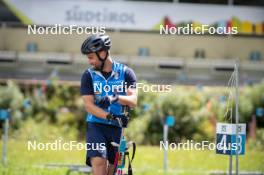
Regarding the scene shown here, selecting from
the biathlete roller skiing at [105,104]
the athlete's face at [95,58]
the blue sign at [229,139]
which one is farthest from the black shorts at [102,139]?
the blue sign at [229,139]

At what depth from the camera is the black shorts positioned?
18.2 feet

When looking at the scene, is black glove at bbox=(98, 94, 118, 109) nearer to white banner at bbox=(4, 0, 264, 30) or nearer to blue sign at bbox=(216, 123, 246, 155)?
blue sign at bbox=(216, 123, 246, 155)

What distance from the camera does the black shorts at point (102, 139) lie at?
5547 mm

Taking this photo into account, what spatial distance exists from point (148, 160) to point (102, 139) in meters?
6.70

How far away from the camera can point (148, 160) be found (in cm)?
1228

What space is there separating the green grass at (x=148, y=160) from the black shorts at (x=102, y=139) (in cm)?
338

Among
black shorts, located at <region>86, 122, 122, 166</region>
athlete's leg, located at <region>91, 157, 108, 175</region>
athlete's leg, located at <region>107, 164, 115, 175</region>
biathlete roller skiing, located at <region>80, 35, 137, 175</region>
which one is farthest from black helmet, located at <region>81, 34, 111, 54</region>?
athlete's leg, located at <region>107, 164, 115, 175</region>

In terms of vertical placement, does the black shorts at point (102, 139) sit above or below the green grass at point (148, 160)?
above

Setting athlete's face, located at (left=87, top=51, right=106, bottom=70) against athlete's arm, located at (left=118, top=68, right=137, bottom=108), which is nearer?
athlete's arm, located at (left=118, top=68, right=137, bottom=108)

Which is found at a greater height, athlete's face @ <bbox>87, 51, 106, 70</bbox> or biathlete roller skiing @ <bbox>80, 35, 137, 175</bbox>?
athlete's face @ <bbox>87, 51, 106, 70</bbox>

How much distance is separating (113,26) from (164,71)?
2.94m

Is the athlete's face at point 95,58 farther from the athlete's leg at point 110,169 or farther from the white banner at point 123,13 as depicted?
the white banner at point 123,13

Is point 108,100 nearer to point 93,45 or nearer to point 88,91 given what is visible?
point 88,91

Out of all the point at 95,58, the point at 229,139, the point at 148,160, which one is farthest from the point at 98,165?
the point at 148,160
